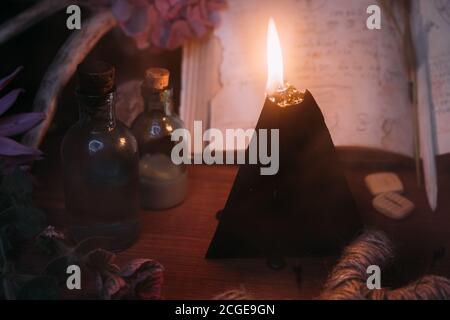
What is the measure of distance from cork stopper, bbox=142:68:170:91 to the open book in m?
0.14

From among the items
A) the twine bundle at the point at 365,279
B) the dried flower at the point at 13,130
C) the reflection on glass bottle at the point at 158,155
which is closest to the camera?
the twine bundle at the point at 365,279

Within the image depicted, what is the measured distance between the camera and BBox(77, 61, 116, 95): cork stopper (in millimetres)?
734

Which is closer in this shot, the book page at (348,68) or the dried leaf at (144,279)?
the dried leaf at (144,279)

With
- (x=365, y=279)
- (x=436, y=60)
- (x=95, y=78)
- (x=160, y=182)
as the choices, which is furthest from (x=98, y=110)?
(x=436, y=60)

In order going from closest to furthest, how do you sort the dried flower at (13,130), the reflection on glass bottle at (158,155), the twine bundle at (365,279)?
1. the twine bundle at (365,279)
2. the dried flower at (13,130)
3. the reflection on glass bottle at (158,155)

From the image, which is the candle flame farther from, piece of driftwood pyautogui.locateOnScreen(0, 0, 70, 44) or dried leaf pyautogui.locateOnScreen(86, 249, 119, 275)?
piece of driftwood pyautogui.locateOnScreen(0, 0, 70, 44)

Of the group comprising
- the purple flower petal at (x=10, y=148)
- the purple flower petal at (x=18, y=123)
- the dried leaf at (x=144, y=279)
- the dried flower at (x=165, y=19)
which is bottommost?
the dried leaf at (x=144, y=279)

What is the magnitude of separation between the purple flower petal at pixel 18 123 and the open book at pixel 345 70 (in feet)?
0.95

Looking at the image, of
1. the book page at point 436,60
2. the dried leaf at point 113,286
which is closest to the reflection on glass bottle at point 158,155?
the dried leaf at point 113,286

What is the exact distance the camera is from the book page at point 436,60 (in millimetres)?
938

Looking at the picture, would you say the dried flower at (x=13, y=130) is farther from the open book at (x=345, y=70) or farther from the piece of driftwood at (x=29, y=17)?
the open book at (x=345, y=70)

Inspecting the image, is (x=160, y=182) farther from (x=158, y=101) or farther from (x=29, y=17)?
(x=29, y=17)
